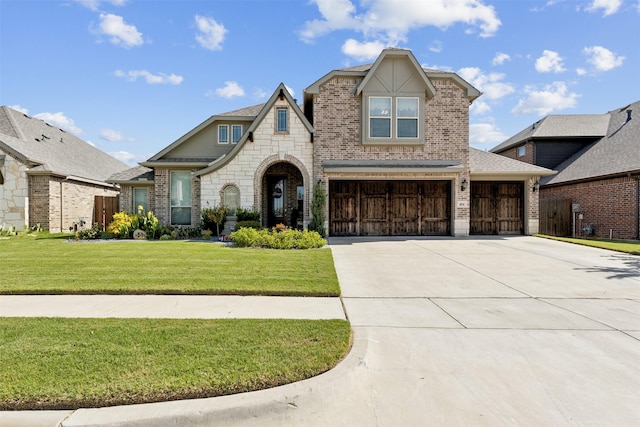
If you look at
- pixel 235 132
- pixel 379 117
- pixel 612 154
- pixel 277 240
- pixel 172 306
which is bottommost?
pixel 172 306

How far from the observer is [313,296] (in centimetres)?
600

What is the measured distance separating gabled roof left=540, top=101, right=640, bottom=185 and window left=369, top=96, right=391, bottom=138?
11608mm

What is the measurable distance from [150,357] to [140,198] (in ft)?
54.2

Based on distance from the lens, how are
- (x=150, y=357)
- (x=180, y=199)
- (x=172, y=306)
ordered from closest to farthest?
(x=150, y=357), (x=172, y=306), (x=180, y=199)

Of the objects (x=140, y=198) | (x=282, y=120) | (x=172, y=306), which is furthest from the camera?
(x=140, y=198)

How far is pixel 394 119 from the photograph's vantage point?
1534cm

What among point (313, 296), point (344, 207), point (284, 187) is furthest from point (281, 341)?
point (284, 187)

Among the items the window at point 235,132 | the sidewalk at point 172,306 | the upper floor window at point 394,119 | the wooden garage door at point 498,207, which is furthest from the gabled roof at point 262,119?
the sidewalk at point 172,306

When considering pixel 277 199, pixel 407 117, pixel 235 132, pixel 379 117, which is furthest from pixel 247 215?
pixel 407 117

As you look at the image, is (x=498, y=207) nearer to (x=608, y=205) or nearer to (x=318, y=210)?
(x=608, y=205)

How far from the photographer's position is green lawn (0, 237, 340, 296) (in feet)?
20.3

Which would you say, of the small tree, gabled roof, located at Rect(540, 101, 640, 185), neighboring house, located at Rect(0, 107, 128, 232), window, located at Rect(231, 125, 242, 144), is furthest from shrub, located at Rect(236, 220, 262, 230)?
gabled roof, located at Rect(540, 101, 640, 185)

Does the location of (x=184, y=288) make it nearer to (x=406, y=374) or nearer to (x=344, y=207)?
(x=406, y=374)

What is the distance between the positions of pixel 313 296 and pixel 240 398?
10.6 ft
